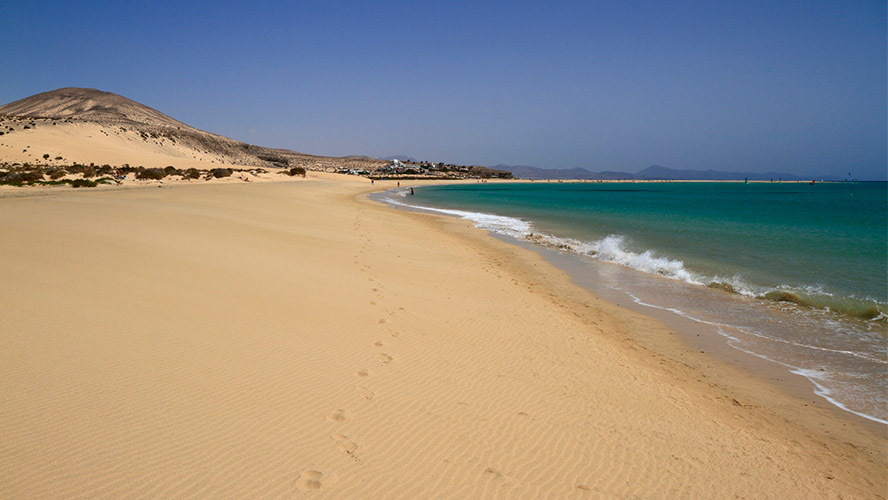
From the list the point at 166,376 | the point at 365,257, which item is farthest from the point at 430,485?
the point at 365,257

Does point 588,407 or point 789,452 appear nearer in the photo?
point 789,452

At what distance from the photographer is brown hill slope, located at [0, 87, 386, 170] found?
4359 cm

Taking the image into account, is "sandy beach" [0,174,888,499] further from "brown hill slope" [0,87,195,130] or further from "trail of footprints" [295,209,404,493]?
"brown hill slope" [0,87,195,130]

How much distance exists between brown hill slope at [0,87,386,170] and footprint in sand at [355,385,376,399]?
157 ft

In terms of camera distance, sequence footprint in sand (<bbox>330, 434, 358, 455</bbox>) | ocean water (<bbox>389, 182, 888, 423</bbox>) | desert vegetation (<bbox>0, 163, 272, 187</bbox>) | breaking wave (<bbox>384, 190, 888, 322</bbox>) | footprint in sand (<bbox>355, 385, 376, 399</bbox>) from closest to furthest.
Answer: footprint in sand (<bbox>330, 434, 358, 455</bbox>) < footprint in sand (<bbox>355, 385, 376, 399</bbox>) < ocean water (<bbox>389, 182, 888, 423</bbox>) < breaking wave (<bbox>384, 190, 888, 322</bbox>) < desert vegetation (<bbox>0, 163, 272, 187</bbox>)

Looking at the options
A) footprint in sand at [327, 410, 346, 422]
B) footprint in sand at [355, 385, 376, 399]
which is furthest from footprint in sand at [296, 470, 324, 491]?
footprint in sand at [355, 385, 376, 399]

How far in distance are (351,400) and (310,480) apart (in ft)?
3.77

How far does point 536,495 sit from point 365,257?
873cm

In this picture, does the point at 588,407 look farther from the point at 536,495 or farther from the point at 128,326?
the point at 128,326

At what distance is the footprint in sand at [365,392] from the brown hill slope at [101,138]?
47797mm

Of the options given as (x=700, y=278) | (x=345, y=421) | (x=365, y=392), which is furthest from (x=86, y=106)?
(x=345, y=421)

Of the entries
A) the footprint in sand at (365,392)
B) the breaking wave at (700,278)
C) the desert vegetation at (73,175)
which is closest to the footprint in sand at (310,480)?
the footprint in sand at (365,392)

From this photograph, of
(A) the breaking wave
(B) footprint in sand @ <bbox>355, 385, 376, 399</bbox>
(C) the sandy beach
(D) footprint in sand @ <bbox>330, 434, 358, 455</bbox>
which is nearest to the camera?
(C) the sandy beach

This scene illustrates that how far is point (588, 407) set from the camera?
180 inches
